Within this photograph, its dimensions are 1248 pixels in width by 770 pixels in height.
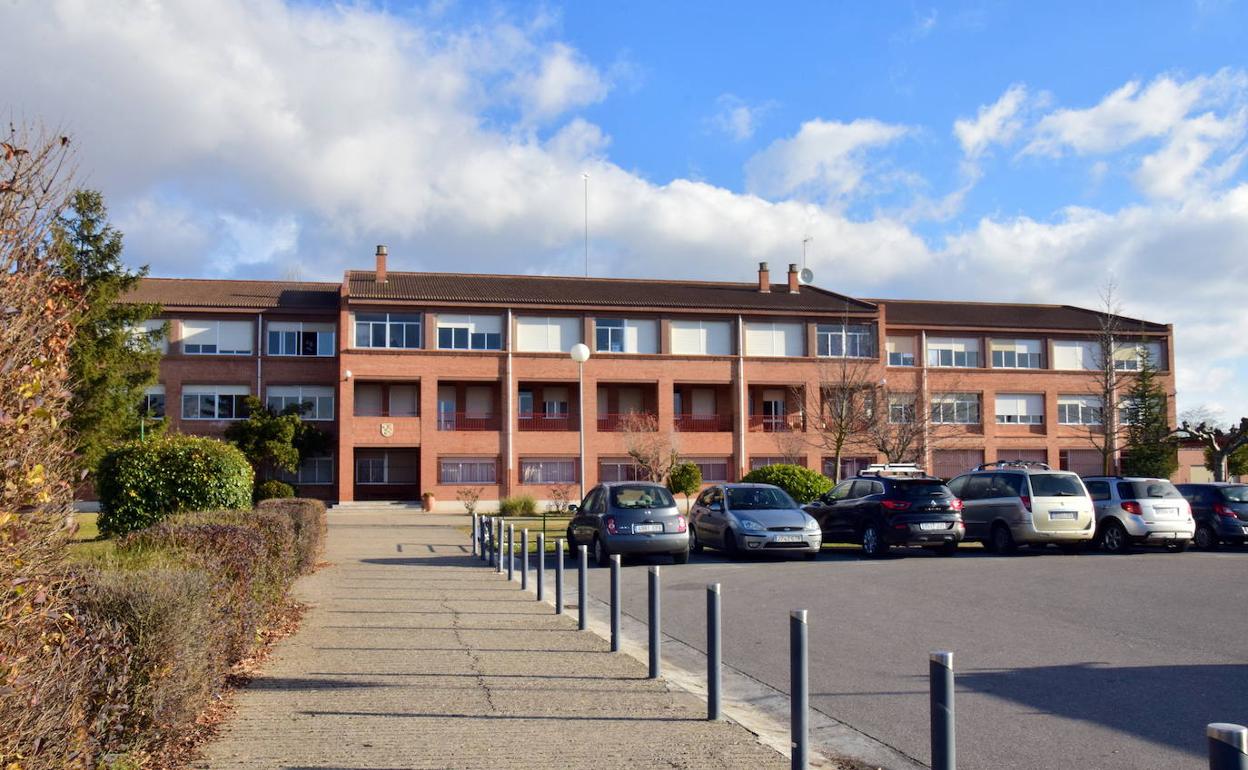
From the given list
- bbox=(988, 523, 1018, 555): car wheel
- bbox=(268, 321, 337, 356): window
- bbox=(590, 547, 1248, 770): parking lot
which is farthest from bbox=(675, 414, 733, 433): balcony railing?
bbox=(590, 547, 1248, 770): parking lot

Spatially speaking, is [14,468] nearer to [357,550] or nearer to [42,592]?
[42,592]

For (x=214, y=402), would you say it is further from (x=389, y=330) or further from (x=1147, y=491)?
(x=1147, y=491)

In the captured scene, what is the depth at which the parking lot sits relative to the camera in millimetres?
6723

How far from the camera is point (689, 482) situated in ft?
135

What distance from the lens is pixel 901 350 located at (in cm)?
5656

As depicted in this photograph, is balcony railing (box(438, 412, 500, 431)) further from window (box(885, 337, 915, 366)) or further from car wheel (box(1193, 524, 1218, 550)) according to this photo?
car wheel (box(1193, 524, 1218, 550))

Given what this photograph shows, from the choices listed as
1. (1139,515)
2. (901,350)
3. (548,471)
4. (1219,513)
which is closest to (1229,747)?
(1139,515)

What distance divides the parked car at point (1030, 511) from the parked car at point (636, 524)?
6.30 m

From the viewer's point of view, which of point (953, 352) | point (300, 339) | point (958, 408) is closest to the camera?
point (300, 339)

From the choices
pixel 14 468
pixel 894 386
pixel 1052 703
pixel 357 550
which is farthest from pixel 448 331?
pixel 14 468

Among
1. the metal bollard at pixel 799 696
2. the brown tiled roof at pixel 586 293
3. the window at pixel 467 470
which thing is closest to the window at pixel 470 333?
the brown tiled roof at pixel 586 293

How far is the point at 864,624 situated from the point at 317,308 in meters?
44.7

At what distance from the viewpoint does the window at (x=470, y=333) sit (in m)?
48.8

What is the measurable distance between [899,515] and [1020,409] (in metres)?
40.7
